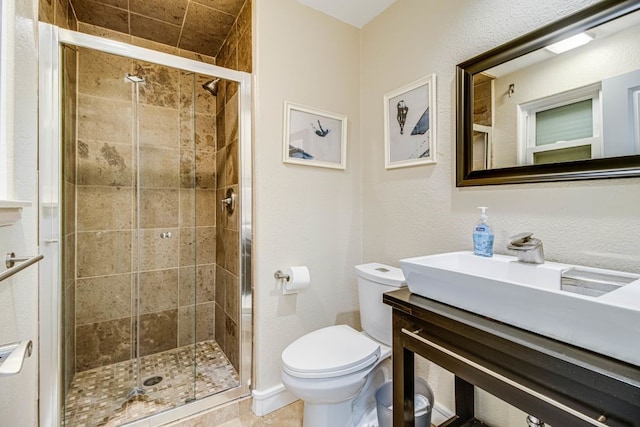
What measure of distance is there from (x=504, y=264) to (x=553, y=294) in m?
0.44

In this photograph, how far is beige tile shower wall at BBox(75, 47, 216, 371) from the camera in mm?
1841

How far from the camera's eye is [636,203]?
89cm

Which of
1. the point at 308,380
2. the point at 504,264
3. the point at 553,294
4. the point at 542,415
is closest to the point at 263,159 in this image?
the point at 308,380

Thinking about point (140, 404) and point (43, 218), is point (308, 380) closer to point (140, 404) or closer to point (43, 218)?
point (140, 404)

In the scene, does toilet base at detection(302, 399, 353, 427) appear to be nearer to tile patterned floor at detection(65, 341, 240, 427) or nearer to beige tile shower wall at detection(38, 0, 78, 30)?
tile patterned floor at detection(65, 341, 240, 427)

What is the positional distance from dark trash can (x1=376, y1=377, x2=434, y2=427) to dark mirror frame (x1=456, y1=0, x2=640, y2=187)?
1.05m

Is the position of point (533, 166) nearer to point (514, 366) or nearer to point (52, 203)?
point (514, 366)

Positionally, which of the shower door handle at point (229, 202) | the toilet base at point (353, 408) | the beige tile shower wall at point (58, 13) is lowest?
the toilet base at point (353, 408)

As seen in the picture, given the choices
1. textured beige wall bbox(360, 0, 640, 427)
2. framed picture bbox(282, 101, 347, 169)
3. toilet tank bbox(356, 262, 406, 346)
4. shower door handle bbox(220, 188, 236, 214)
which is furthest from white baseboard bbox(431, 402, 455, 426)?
shower door handle bbox(220, 188, 236, 214)

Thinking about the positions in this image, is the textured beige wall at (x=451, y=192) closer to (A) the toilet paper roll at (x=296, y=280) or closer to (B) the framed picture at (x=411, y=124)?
(B) the framed picture at (x=411, y=124)

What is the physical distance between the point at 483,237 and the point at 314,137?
3.66 ft

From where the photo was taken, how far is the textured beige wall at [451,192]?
3.15 ft

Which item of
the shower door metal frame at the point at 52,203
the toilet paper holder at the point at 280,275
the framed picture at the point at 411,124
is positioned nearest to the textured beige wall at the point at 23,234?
the shower door metal frame at the point at 52,203

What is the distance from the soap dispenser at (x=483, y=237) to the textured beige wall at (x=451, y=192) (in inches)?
2.7
